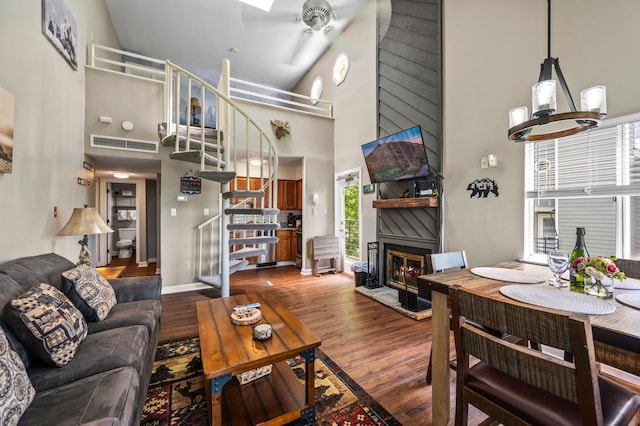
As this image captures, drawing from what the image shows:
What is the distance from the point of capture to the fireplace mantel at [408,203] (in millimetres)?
3226

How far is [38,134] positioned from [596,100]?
163 inches

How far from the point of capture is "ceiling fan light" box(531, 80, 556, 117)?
1.34 meters

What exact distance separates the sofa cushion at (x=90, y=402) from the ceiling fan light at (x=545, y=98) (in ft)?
7.67

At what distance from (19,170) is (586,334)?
3.51 meters

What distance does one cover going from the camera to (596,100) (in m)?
1.38

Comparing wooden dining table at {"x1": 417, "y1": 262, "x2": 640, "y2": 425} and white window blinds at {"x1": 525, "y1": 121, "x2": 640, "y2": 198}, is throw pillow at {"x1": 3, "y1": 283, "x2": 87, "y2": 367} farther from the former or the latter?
white window blinds at {"x1": 525, "y1": 121, "x2": 640, "y2": 198}

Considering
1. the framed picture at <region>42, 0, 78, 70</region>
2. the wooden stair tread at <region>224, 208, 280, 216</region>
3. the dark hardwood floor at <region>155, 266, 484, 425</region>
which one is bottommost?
the dark hardwood floor at <region>155, 266, 484, 425</region>

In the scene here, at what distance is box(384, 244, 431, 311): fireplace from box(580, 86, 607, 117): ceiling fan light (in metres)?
1.86

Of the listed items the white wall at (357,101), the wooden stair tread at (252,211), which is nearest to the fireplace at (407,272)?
the white wall at (357,101)

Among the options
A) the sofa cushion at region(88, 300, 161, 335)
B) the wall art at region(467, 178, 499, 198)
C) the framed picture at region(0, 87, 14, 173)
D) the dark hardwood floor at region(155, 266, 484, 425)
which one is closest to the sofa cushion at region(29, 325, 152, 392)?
the sofa cushion at region(88, 300, 161, 335)

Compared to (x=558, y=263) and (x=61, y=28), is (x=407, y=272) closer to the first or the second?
(x=558, y=263)

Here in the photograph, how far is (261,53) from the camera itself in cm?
586

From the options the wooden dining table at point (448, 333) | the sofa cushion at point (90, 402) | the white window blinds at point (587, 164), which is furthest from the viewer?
the white window blinds at point (587, 164)

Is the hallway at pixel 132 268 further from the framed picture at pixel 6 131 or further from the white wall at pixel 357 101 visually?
the white wall at pixel 357 101
